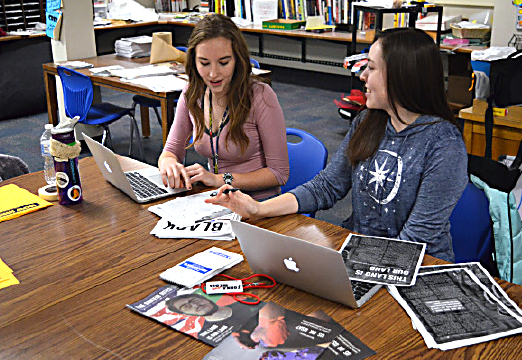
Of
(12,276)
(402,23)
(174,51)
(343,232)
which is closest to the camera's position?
(12,276)

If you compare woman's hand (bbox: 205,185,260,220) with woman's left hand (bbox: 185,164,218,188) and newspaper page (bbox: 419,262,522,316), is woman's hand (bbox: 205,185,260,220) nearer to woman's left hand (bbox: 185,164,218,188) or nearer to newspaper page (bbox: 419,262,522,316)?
woman's left hand (bbox: 185,164,218,188)

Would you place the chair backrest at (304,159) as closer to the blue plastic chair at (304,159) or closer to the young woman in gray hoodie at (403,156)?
the blue plastic chair at (304,159)

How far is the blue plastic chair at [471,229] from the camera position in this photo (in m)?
1.91

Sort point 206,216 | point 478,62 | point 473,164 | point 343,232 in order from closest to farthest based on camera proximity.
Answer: point 343,232
point 206,216
point 473,164
point 478,62

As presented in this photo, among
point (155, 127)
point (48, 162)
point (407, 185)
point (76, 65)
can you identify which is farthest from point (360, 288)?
point (155, 127)

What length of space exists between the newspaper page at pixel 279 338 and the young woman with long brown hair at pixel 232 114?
0.92 meters

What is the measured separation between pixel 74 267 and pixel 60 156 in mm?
490

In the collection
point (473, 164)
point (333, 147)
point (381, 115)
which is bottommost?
point (333, 147)

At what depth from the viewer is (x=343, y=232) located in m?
1.72

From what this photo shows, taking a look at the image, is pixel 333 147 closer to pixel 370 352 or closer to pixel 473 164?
pixel 473 164

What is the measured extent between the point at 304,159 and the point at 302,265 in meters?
1.12

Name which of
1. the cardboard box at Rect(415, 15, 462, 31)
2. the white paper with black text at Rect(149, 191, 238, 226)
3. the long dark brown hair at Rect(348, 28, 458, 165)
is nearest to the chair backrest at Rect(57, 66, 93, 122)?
the white paper with black text at Rect(149, 191, 238, 226)

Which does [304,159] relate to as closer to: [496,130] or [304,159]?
[304,159]

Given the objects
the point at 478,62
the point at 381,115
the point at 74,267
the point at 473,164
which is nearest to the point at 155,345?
the point at 74,267
